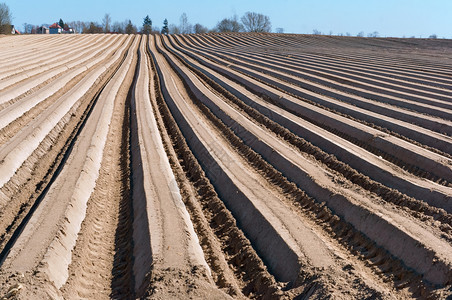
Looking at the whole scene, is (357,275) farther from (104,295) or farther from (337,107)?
(337,107)

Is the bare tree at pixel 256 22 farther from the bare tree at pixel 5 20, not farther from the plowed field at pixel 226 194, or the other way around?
the plowed field at pixel 226 194

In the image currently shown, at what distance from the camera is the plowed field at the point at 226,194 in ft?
15.5

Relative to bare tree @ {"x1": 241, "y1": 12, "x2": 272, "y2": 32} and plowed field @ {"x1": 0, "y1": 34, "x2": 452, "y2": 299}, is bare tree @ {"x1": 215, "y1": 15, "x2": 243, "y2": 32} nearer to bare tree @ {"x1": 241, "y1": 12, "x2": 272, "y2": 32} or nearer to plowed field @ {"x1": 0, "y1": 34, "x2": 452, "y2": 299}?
bare tree @ {"x1": 241, "y1": 12, "x2": 272, "y2": 32}

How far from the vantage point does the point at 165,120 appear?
39.6 feet

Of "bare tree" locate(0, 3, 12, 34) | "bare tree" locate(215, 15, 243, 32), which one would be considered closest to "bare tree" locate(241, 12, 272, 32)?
"bare tree" locate(215, 15, 243, 32)

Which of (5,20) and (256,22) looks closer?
(5,20)

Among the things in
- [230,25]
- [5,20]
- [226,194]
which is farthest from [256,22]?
[226,194]

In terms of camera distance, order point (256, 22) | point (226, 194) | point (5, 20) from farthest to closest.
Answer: point (256, 22) → point (5, 20) → point (226, 194)

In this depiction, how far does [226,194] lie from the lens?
7117 millimetres

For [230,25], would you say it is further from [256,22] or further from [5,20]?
[5,20]

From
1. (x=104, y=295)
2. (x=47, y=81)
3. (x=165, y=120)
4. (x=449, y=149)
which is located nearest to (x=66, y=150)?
(x=165, y=120)

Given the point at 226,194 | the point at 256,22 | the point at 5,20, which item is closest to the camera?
the point at 226,194

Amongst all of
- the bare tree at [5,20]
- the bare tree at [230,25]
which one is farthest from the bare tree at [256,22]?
the bare tree at [5,20]

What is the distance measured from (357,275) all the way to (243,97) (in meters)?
10.2
